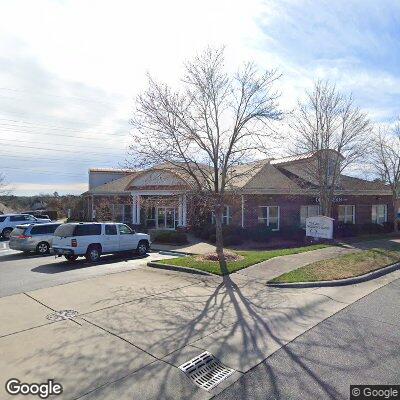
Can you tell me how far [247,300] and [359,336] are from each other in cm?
284

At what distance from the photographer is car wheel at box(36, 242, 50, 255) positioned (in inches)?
682

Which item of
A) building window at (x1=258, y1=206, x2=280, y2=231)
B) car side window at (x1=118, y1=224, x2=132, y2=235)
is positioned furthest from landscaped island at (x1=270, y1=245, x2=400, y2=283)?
building window at (x1=258, y1=206, x2=280, y2=231)

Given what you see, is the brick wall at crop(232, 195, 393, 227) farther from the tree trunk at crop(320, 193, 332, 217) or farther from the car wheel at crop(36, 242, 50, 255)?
the car wheel at crop(36, 242, 50, 255)

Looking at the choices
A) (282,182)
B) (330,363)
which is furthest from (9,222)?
(330,363)

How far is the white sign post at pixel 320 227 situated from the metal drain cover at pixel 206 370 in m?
15.2

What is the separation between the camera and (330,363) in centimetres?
535

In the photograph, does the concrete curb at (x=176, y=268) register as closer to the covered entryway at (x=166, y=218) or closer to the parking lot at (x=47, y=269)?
the parking lot at (x=47, y=269)

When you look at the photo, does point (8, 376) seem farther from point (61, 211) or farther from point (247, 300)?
point (61, 211)

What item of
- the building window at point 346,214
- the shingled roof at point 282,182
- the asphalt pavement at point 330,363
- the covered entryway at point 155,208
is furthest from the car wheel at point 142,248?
the building window at point 346,214

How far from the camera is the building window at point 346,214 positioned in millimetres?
A: 28172

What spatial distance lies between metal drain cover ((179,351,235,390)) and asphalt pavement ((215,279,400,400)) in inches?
9.7

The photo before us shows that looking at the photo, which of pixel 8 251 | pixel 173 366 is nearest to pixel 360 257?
pixel 173 366

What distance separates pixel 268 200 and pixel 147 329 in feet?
59.6

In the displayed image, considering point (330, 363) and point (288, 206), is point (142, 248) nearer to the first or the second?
point (288, 206)
